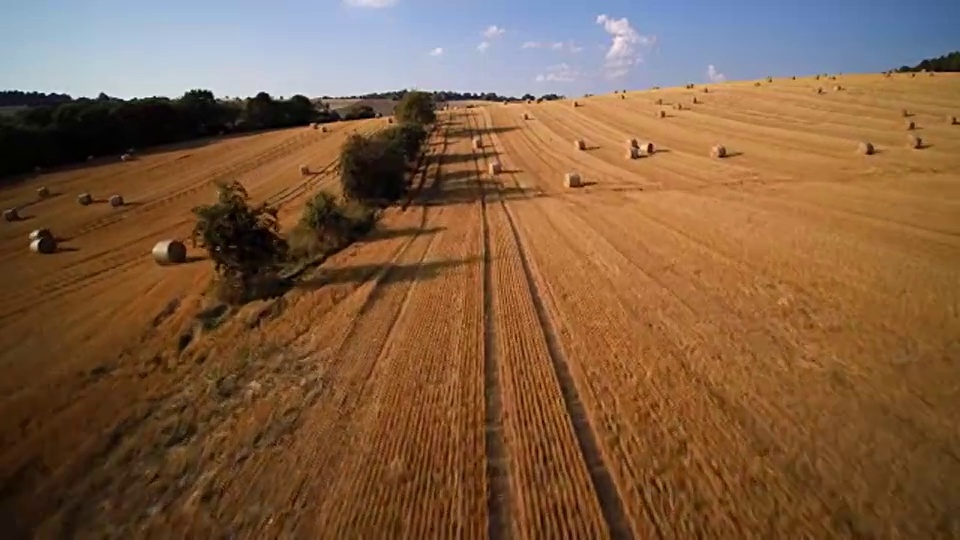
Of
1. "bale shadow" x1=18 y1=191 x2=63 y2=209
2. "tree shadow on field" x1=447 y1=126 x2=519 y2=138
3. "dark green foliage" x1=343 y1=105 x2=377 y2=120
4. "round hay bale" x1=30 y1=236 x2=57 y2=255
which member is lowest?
"round hay bale" x1=30 y1=236 x2=57 y2=255

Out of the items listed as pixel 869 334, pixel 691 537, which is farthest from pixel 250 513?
pixel 869 334

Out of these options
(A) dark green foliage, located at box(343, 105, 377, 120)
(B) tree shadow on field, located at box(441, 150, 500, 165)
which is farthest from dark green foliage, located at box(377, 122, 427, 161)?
(A) dark green foliage, located at box(343, 105, 377, 120)

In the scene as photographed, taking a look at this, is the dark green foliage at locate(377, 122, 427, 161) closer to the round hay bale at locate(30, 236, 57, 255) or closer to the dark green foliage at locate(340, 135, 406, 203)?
the dark green foliage at locate(340, 135, 406, 203)

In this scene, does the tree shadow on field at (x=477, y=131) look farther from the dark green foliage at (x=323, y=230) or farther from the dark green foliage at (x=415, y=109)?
the dark green foliage at (x=323, y=230)

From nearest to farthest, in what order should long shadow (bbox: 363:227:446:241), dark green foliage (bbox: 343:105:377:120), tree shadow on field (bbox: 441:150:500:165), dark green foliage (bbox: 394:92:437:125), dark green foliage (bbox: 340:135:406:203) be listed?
long shadow (bbox: 363:227:446:241), dark green foliage (bbox: 340:135:406:203), tree shadow on field (bbox: 441:150:500:165), dark green foliage (bbox: 394:92:437:125), dark green foliage (bbox: 343:105:377:120)

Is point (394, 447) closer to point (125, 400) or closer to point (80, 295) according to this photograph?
point (125, 400)

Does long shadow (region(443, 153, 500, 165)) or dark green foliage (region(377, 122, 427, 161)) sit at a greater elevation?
dark green foliage (region(377, 122, 427, 161))

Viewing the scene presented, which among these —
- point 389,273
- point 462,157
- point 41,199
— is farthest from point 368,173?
point 41,199
